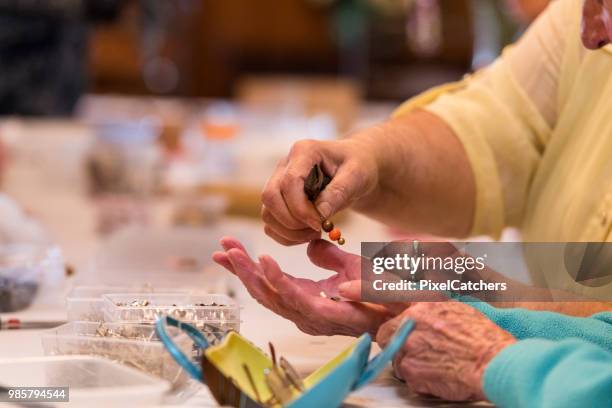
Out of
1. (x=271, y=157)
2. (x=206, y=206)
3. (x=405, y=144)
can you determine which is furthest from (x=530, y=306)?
(x=271, y=157)

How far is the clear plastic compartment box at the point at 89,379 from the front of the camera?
0.92 meters

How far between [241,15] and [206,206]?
4.58 metres

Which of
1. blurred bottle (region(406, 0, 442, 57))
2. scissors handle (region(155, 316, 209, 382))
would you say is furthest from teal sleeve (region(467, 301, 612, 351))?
blurred bottle (region(406, 0, 442, 57))

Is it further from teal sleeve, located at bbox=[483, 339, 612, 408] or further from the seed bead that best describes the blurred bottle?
teal sleeve, located at bbox=[483, 339, 612, 408]

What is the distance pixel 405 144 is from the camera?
1469 mm

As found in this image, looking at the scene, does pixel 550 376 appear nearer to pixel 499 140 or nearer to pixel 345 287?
pixel 345 287

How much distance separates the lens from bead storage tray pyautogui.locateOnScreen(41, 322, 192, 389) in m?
0.98

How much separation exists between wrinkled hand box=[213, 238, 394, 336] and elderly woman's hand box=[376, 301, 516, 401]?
5 centimetres

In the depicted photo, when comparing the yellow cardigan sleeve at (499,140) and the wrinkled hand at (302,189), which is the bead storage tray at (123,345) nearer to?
the wrinkled hand at (302,189)

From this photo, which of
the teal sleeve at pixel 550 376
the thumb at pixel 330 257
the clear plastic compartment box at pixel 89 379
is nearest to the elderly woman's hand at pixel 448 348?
the teal sleeve at pixel 550 376

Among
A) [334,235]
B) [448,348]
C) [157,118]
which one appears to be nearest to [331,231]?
[334,235]

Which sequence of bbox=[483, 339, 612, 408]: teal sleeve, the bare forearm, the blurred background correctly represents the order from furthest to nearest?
1. the blurred background
2. the bare forearm
3. bbox=[483, 339, 612, 408]: teal sleeve

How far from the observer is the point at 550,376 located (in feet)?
2.89

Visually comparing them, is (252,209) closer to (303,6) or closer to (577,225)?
(577,225)
